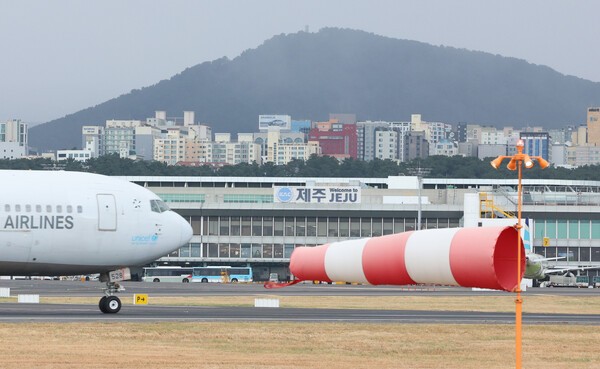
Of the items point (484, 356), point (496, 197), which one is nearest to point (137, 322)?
point (484, 356)

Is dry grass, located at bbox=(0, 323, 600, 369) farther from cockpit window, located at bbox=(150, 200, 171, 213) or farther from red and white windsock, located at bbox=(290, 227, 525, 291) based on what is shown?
red and white windsock, located at bbox=(290, 227, 525, 291)

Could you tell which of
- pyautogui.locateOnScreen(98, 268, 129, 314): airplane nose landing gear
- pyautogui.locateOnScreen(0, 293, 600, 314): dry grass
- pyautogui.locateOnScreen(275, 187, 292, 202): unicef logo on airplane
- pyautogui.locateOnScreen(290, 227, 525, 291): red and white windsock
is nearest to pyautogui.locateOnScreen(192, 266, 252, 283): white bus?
pyautogui.locateOnScreen(275, 187, 292, 202): unicef logo on airplane

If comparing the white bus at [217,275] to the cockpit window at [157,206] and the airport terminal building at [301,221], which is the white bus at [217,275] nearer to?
the airport terminal building at [301,221]

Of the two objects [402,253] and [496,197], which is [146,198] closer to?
[402,253]

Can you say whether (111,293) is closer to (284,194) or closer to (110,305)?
(110,305)

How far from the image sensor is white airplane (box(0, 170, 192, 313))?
54594 millimetres

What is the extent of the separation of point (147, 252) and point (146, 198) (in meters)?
2.41

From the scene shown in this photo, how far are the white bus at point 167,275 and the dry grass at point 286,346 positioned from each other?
116 meters

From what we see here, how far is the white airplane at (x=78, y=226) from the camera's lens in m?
54.6

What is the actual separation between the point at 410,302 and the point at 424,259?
61.2 meters

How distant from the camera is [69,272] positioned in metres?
56.7

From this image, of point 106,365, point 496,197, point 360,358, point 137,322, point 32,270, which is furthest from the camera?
point 496,197

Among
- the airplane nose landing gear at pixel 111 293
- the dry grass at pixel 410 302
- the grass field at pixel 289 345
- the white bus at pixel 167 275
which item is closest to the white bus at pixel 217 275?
the white bus at pixel 167 275

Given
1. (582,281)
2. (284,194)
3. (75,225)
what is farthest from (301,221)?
(75,225)
